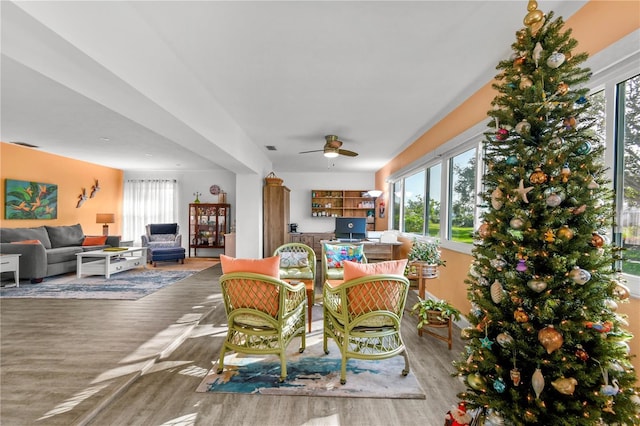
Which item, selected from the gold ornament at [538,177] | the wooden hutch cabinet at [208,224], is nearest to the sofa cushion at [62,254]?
the wooden hutch cabinet at [208,224]

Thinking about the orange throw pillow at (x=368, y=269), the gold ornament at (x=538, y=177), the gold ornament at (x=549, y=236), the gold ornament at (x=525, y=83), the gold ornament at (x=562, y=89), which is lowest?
the orange throw pillow at (x=368, y=269)

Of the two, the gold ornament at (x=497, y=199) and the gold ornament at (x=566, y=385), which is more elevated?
the gold ornament at (x=497, y=199)

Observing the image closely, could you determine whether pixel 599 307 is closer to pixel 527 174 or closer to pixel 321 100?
pixel 527 174

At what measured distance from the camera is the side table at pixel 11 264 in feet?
15.4

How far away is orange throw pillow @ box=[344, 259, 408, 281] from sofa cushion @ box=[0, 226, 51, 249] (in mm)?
6749

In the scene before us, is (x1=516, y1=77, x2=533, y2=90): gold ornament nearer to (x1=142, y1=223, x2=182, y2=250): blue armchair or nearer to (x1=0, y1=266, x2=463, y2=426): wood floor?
(x1=0, y1=266, x2=463, y2=426): wood floor

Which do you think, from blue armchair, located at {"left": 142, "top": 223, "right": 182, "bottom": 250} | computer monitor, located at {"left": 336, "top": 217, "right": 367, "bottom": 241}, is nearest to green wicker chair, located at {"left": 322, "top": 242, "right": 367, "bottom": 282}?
computer monitor, located at {"left": 336, "top": 217, "right": 367, "bottom": 241}

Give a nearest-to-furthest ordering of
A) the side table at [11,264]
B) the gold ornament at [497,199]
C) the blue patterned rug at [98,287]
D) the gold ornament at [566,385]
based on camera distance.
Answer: the gold ornament at [566,385]
the gold ornament at [497,199]
the blue patterned rug at [98,287]
the side table at [11,264]

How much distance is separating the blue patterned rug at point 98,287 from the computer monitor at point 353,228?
3388 millimetres

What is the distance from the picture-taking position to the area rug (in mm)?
2160

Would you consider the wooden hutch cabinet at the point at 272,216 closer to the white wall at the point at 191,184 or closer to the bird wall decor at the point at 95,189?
the white wall at the point at 191,184

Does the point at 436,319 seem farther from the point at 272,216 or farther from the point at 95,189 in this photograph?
the point at 95,189

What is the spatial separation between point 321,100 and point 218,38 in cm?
149

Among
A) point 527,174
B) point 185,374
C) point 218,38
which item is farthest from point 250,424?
point 218,38
